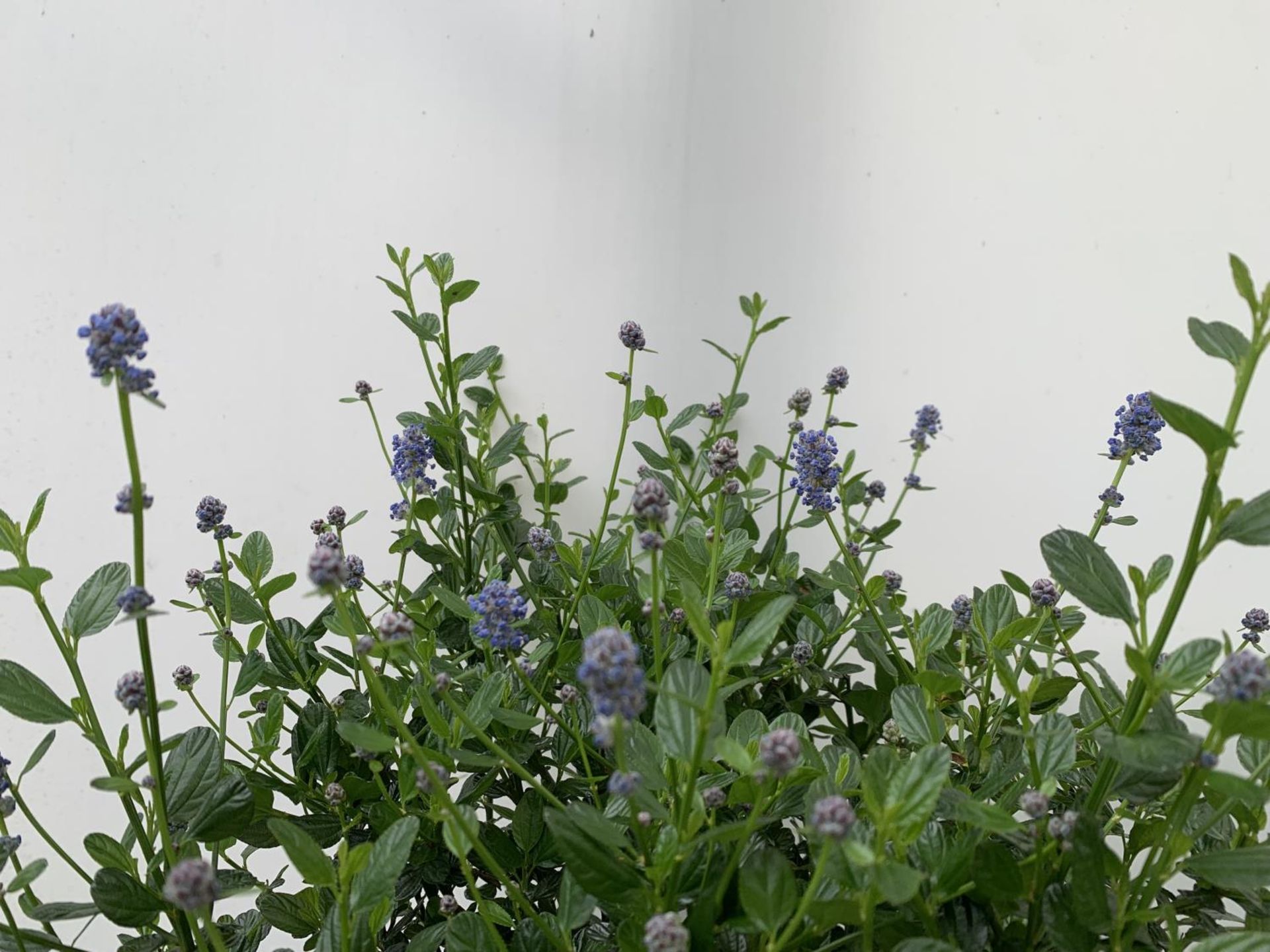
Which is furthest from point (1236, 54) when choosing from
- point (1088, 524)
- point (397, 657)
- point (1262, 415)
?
point (397, 657)

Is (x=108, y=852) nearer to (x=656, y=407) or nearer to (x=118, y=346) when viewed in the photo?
(x=118, y=346)

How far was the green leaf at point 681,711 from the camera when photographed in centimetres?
47

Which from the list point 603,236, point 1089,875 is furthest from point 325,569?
point 603,236

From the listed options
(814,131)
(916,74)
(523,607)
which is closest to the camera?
(523,607)

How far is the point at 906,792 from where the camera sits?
428mm

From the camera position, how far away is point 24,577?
532 millimetres

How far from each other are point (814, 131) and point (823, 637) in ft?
2.38

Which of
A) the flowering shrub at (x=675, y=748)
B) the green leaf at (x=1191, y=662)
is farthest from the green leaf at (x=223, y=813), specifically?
the green leaf at (x=1191, y=662)

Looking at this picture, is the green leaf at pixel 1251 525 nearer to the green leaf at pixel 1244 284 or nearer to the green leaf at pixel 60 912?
the green leaf at pixel 1244 284

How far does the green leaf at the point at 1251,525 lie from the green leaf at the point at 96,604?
2.06 ft

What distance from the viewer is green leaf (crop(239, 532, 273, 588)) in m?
0.72

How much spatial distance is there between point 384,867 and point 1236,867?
437mm

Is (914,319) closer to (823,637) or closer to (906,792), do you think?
(823,637)

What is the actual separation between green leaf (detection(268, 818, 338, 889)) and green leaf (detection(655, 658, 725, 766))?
0.61 feet
